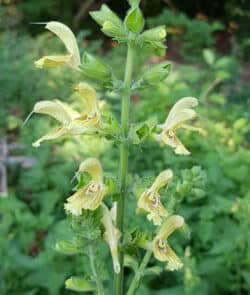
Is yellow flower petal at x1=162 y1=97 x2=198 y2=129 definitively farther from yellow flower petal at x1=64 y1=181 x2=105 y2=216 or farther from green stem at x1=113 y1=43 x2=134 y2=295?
yellow flower petal at x1=64 y1=181 x2=105 y2=216

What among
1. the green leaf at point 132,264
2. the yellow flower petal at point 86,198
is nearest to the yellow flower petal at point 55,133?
the yellow flower petal at point 86,198

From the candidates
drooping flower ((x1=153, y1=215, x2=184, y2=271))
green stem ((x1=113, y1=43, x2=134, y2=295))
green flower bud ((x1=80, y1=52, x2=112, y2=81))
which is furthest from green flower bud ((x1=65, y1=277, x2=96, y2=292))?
green flower bud ((x1=80, y1=52, x2=112, y2=81))

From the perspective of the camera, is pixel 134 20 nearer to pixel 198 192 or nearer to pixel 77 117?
pixel 77 117

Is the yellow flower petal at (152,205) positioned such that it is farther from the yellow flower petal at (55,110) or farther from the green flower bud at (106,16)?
the green flower bud at (106,16)

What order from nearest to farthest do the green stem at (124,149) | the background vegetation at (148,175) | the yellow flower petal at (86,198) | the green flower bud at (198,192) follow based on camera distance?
the yellow flower petal at (86,198) < the green stem at (124,149) < the green flower bud at (198,192) < the background vegetation at (148,175)

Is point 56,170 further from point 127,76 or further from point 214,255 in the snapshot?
point 127,76

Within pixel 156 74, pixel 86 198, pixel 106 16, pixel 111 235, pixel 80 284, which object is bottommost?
pixel 80 284

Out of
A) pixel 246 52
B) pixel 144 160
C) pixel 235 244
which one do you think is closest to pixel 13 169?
pixel 144 160

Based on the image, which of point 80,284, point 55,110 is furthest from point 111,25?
point 80,284
